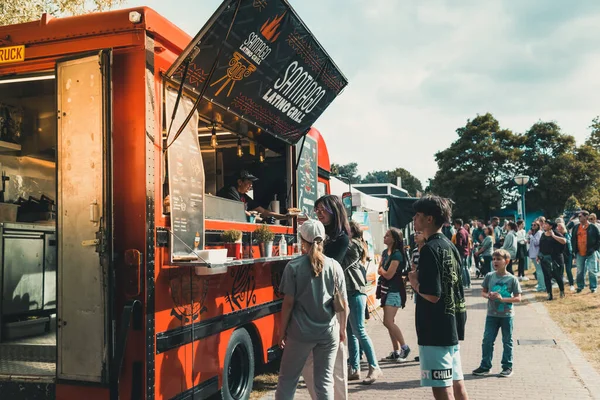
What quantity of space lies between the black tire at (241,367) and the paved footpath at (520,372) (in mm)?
618

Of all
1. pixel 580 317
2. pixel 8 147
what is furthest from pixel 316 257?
pixel 580 317

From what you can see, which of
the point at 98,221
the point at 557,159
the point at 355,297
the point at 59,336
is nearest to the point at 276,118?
the point at 355,297

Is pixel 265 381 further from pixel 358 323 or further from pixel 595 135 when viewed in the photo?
pixel 595 135

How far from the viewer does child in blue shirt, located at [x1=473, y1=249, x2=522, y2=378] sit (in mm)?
6379

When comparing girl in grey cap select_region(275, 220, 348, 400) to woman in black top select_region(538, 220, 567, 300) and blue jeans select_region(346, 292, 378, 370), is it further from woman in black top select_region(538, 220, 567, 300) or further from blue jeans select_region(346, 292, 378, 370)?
woman in black top select_region(538, 220, 567, 300)

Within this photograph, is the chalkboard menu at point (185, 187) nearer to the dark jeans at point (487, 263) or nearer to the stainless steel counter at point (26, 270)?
the stainless steel counter at point (26, 270)

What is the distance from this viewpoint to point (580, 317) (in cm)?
1011

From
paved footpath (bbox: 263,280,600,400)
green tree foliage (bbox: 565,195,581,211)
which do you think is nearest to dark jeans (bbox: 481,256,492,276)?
paved footpath (bbox: 263,280,600,400)

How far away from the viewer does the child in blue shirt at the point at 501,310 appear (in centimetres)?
638

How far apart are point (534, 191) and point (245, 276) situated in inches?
1710

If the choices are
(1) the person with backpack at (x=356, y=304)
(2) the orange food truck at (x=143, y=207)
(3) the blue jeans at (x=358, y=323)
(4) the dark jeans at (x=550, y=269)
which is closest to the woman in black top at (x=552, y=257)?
(4) the dark jeans at (x=550, y=269)

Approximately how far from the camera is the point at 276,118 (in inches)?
234

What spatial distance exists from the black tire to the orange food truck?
1cm

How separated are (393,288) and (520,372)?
185 cm
